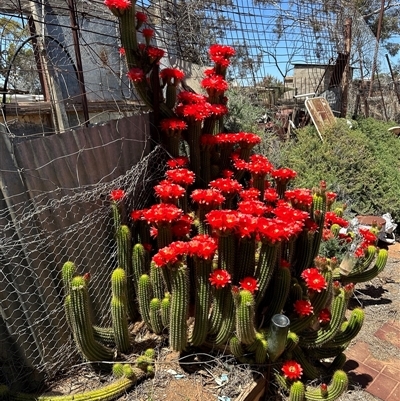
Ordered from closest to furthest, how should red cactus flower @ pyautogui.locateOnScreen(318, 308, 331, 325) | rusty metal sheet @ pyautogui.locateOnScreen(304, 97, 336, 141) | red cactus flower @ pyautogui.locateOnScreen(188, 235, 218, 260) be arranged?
red cactus flower @ pyautogui.locateOnScreen(188, 235, 218, 260)
red cactus flower @ pyautogui.locateOnScreen(318, 308, 331, 325)
rusty metal sheet @ pyautogui.locateOnScreen(304, 97, 336, 141)

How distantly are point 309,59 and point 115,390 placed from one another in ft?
28.5

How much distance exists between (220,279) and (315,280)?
74cm

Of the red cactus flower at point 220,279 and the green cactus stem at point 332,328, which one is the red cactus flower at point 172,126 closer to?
the red cactus flower at point 220,279

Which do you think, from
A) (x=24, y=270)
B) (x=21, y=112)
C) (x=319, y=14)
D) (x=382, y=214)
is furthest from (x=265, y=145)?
(x=319, y=14)

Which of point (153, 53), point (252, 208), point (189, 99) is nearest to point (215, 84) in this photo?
point (189, 99)

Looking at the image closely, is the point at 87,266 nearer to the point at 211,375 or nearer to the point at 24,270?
the point at 24,270

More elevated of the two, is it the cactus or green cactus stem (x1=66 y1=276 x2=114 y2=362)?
green cactus stem (x1=66 y1=276 x2=114 y2=362)

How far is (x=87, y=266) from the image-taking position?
2.45 m

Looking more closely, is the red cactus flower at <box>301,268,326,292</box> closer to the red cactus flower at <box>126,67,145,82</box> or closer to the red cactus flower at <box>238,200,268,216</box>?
the red cactus flower at <box>238,200,268,216</box>

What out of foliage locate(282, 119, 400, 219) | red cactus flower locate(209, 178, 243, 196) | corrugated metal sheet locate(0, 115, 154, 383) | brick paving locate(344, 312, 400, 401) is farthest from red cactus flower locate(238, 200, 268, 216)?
foliage locate(282, 119, 400, 219)

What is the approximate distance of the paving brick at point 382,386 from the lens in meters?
2.74

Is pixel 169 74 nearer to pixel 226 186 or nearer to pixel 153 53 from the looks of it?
pixel 153 53

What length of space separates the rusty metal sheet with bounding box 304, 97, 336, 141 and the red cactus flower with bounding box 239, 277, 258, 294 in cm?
511

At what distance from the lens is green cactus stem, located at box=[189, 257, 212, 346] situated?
2.16 meters
